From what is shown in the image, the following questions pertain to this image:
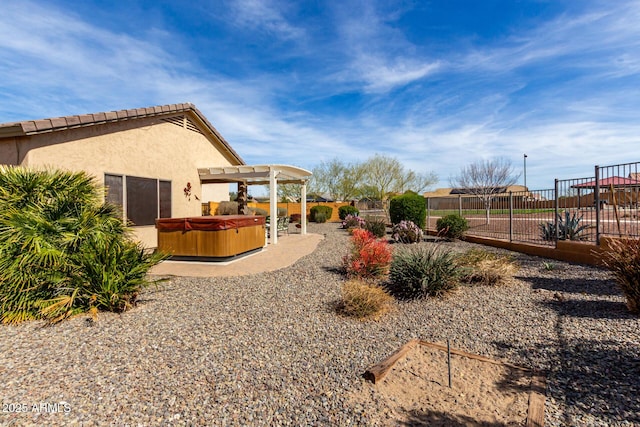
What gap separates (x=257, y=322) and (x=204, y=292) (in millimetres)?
1860

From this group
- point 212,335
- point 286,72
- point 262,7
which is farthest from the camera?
point 286,72

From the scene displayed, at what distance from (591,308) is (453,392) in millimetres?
3450

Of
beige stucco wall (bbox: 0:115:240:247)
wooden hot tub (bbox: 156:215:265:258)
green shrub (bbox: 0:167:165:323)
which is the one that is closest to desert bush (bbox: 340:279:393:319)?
green shrub (bbox: 0:167:165:323)

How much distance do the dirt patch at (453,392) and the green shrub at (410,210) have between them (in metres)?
11.3

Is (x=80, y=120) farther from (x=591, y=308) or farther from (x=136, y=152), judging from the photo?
(x=591, y=308)

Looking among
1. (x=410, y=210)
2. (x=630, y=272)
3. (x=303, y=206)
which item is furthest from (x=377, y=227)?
(x=630, y=272)

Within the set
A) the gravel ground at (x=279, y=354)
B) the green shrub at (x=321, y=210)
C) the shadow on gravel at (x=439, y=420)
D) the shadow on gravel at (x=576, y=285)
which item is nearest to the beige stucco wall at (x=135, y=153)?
the gravel ground at (x=279, y=354)

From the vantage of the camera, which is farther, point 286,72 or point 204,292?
point 286,72

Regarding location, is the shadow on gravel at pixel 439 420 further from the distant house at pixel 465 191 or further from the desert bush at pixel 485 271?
the distant house at pixel 465 191

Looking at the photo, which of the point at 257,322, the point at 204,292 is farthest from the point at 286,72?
the point at 257,322

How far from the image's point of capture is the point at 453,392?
2812 mm

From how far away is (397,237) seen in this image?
12156 millimetres

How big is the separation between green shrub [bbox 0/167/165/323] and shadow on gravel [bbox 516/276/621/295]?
23.7ft

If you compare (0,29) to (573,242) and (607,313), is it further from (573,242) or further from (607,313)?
(573,242)
